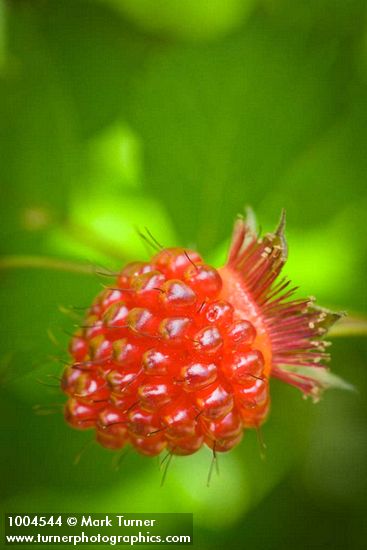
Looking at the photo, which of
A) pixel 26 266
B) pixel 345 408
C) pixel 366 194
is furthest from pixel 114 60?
pixel 345 408

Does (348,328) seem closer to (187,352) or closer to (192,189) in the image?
(187,352)

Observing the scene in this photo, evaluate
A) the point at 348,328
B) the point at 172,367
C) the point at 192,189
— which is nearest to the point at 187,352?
the point at 172,367

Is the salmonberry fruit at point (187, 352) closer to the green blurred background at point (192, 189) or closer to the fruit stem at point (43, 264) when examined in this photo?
the fruit stem at point (43, 264)

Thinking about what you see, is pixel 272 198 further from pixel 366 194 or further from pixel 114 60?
pixel 114 60

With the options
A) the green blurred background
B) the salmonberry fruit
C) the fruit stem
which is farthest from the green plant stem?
the fruit stem

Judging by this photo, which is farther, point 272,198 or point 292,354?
point 272,198

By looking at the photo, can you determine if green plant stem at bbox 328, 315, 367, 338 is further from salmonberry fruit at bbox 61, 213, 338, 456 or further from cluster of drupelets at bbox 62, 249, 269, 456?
cluster of drupelets at bbox 62, 249, 269, 456
